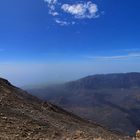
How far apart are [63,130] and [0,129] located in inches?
255

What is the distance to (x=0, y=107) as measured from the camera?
3178 cm

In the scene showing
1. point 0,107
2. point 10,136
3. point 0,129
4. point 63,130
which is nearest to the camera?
point 10,136

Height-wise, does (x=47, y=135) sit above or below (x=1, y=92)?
below

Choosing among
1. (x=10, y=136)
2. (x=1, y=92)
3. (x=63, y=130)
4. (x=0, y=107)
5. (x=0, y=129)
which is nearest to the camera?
(x=10, y=136)

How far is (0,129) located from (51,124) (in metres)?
6.78

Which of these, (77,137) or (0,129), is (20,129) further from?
(77,137)

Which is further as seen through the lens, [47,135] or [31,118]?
[31,118]

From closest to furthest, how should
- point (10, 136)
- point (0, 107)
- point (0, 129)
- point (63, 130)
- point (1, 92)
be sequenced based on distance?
point (10, 136), point (0, 129), point (63, 130), point (0, 107), point (1, 92)

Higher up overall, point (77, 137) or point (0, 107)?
point (0, 107)

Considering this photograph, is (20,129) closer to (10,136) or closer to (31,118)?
(10,136)

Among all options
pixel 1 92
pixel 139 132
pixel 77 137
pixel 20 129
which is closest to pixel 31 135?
pixel 20 129

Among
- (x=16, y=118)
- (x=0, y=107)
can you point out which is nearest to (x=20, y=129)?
(x=16, y=118)

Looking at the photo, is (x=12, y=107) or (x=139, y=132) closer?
(x=139, y=132)

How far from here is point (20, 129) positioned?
84.9 ft
